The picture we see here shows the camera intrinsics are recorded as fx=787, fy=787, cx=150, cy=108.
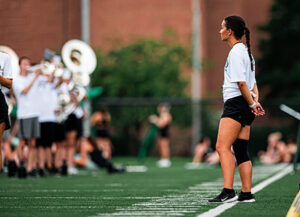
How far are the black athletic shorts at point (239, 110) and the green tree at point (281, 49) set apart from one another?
44.1 m

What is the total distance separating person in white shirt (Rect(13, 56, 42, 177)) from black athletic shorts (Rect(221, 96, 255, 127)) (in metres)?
6.25

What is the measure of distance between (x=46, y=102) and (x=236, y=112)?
278 inches

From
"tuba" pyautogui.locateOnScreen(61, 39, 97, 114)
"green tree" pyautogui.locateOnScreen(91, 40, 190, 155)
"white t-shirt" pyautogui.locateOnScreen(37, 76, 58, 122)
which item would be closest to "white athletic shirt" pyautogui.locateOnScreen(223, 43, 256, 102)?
"white t-shirt" pyautogui.locateOnScreen(37, 76, 58, 122)

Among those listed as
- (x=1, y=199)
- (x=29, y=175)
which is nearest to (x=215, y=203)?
(x=1, y=199)

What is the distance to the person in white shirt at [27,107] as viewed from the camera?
14.1 metres

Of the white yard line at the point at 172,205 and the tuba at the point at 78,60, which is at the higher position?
the tuba at the point at 78,60

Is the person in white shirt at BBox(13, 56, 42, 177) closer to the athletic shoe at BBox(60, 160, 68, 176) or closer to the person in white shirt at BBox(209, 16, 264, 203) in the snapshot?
the athletic shoe at BBox(60, 160, 68, 176)

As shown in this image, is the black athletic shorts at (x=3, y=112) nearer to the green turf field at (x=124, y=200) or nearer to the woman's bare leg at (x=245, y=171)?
the green turf field at (x=124, y=200)

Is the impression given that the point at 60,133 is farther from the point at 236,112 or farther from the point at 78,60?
the point at 236,112

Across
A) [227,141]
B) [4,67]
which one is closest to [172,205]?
[227,141]

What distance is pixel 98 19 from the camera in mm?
47812

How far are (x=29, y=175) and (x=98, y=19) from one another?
3427 centimetres

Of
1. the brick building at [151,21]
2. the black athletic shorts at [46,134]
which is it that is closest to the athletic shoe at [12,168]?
the black athletic shorts at [46,134]

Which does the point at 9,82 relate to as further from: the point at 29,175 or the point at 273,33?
the point at 273,33
